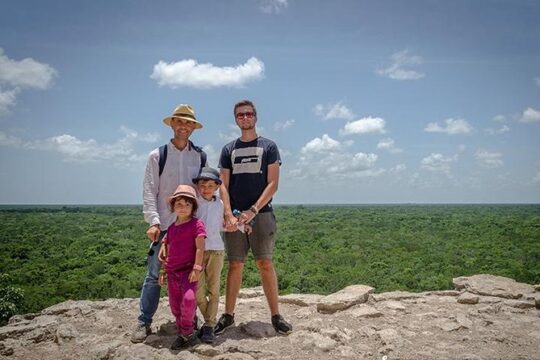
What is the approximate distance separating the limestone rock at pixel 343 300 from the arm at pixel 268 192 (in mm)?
1842

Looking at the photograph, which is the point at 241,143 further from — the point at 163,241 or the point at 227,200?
the point at 163,241

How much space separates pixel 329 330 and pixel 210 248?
4.84ft

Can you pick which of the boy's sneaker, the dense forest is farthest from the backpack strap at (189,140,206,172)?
the dense forest

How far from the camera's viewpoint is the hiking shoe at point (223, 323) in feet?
13.0

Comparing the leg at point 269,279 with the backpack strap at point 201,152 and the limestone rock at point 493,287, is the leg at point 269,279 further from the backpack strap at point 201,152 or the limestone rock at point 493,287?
the limestone rock at point 493,287

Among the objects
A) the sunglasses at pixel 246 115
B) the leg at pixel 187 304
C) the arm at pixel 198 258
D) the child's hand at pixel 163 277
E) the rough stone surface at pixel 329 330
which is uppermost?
the sunglasses at pixel 246 115

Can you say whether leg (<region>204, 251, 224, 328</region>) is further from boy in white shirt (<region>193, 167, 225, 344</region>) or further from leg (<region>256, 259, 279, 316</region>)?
leg (<region>256, 259, 279, 316</region>)

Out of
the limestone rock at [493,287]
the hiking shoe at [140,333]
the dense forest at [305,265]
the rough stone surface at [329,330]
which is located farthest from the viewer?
the dense forest at [305,265]

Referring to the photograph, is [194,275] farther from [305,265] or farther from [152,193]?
[305,265]

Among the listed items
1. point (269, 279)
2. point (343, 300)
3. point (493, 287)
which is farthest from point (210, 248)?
point (493, 287)

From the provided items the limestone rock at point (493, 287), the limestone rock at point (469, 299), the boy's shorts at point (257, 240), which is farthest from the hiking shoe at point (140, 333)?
the limestone rock at point (493, 287)

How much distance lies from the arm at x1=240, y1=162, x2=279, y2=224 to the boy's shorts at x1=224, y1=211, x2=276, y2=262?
0.48ft

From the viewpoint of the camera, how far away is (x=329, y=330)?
160 inches

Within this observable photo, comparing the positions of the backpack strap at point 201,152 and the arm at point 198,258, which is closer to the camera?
the arm at point 198,258
